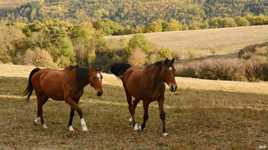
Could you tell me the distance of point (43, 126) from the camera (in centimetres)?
1362

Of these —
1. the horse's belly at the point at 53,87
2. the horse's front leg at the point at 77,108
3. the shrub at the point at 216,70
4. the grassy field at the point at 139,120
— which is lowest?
the shrub at the point at 216,70

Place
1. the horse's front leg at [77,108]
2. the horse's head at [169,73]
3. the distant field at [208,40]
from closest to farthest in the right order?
the horse's head at [169,73] < the horse's front leg at [77,108] < the distant field at [208,40]

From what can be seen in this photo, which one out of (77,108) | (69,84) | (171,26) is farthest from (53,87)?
(171,26)

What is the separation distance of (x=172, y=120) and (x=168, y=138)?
121 inches

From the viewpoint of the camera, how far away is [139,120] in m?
15.2

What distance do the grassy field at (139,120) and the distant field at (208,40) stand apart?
51.9m

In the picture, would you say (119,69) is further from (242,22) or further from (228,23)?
(228,23)

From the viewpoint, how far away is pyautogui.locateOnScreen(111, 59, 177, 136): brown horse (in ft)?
39.7

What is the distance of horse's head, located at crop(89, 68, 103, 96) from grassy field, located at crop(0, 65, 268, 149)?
4.18 ft

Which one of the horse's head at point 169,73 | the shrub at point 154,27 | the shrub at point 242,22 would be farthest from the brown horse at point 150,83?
the shrub at point 242,22

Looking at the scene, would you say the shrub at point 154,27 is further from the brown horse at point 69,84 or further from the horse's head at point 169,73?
the horse's head at point 169,73

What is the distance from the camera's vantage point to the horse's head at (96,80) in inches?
483

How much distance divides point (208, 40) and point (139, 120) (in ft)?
241

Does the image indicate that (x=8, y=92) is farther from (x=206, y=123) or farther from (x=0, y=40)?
(x=0, y=40)
